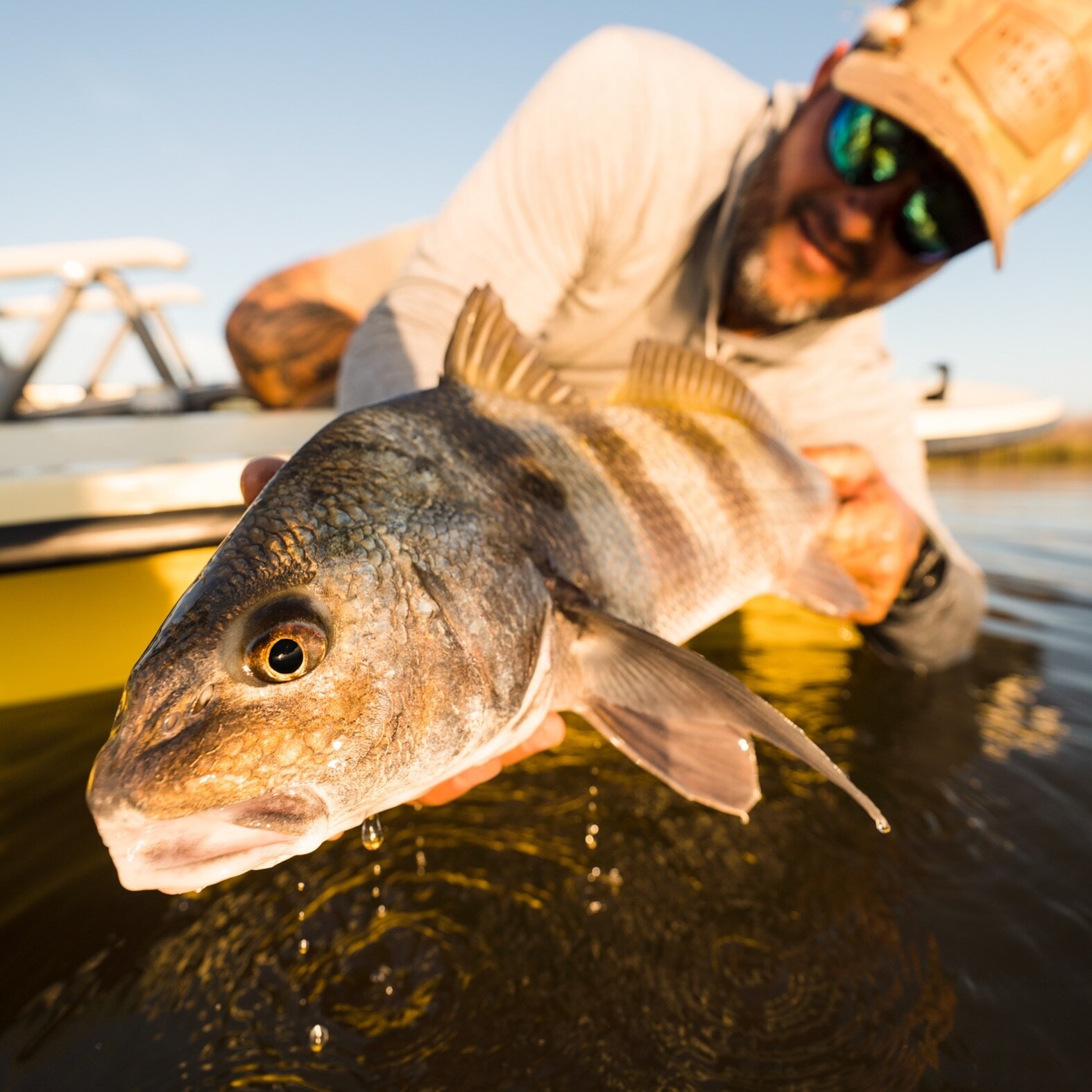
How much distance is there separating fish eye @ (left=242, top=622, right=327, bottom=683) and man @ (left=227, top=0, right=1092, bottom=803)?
130cm

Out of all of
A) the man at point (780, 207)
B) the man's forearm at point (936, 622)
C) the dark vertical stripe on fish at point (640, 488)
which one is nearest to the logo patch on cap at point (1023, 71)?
the man at point (780, 207)

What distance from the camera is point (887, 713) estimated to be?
301 centimetres

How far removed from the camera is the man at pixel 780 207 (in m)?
2.36

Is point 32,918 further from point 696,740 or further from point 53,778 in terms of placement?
point 696,740

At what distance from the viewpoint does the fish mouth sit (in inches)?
32.3

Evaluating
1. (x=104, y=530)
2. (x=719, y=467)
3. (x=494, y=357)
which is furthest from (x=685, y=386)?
(x=104, y=530)

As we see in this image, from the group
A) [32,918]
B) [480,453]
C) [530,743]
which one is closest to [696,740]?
[530,743]

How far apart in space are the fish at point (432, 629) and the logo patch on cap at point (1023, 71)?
1.77 meters

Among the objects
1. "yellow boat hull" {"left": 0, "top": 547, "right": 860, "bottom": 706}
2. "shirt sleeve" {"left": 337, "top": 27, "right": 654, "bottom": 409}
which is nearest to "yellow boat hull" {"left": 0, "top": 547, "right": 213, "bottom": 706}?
"yellow boat hull" {"left": 0, "top": 547, "right": 860, "bottom": 706}

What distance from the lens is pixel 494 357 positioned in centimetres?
152

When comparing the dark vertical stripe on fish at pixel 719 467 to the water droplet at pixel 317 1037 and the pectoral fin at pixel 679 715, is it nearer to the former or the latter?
the pectoral fin at pixel 679 715

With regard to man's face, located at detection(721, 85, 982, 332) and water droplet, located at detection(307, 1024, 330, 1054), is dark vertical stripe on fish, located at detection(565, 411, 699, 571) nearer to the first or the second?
water droplet, located at detection(307, 1024, 330, 1054)

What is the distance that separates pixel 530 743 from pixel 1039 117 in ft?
8.75

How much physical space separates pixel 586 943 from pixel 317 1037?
0.61 meters
